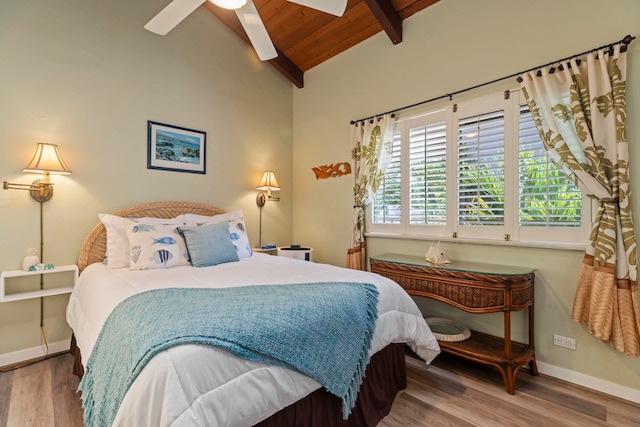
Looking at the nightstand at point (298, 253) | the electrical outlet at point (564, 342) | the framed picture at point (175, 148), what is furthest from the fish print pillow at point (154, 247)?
the electrical outlet at point (564, 342)

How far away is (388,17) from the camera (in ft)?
9.78

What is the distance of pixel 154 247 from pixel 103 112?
57.9 inches

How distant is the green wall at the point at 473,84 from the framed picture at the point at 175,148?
1.45 m

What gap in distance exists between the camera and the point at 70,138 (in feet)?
8.79

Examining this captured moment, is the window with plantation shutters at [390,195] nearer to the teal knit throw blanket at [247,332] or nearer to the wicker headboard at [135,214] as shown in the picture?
the teal knit throw blanket at [247,332]

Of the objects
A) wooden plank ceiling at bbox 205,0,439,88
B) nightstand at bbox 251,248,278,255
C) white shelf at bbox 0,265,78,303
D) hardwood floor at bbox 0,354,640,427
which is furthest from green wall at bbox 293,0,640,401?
white shelf at bbox 0,265,78,303

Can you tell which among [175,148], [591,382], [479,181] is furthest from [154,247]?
[591,382]

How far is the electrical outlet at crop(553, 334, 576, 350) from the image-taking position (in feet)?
7.16

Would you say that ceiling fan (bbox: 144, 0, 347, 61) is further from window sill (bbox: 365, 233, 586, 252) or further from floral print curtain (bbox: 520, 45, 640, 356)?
window sill (bbox: 365, 233, 586, 252)

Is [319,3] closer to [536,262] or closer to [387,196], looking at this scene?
[387,196]

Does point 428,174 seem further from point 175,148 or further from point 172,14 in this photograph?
point 175,148

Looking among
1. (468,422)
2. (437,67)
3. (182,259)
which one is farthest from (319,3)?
(468,422)

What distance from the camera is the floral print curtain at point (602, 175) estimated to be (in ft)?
6.25

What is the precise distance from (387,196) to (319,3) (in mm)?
1949
